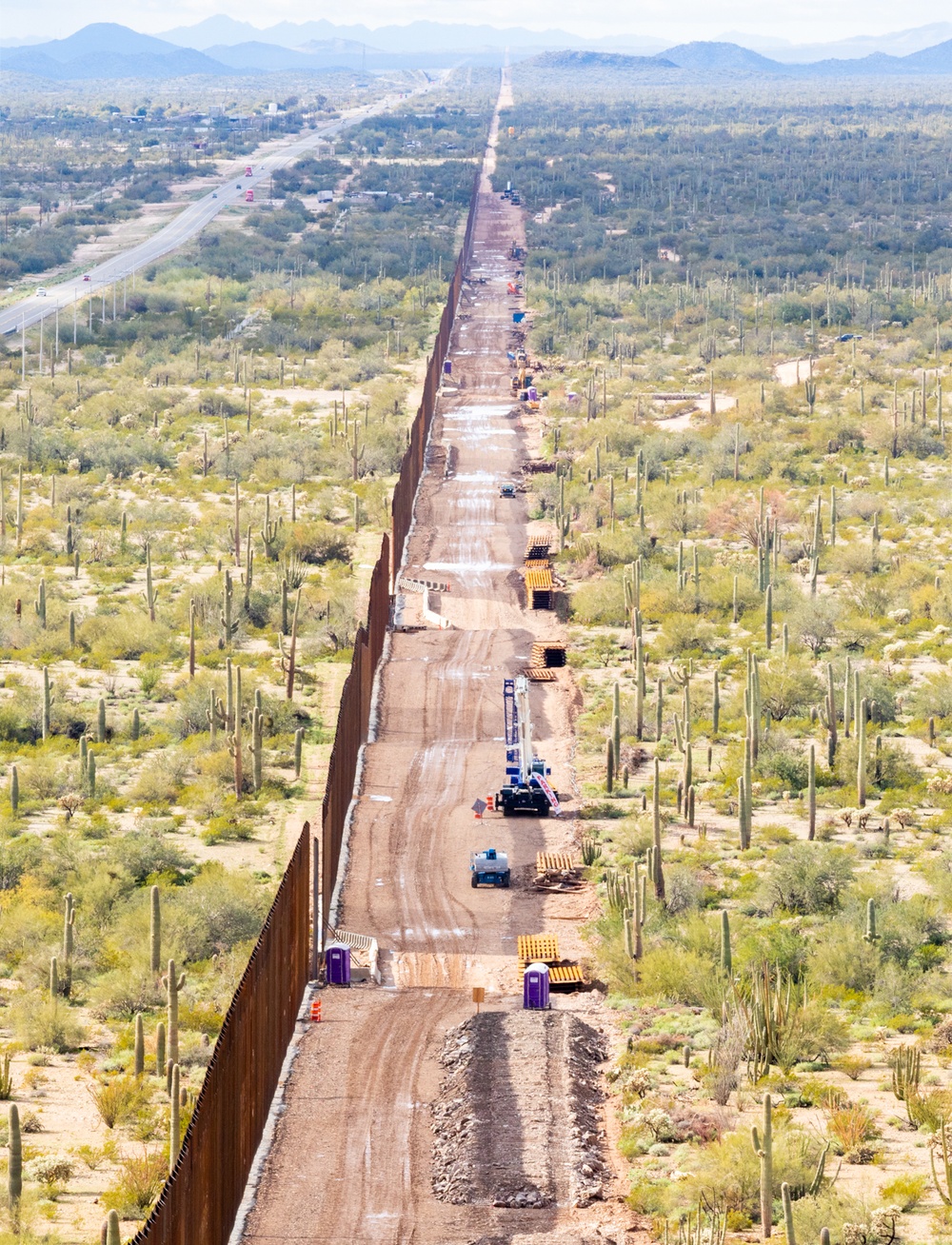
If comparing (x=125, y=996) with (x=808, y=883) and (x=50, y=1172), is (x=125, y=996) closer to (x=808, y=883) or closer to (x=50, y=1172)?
(x=50, y=1172)

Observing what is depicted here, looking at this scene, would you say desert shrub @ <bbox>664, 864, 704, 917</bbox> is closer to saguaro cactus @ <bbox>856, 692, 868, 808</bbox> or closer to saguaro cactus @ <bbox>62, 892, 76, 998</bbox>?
saguaro cactus @ <bbox>856, 692, 868, 808</bbox>

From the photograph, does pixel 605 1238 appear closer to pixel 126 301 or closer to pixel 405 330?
pixel 405 330

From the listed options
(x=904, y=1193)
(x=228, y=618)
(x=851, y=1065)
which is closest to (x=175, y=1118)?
(x=904, y=1193)

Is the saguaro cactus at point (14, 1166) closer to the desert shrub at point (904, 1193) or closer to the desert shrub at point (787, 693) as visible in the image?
the desert shrub at point (904, 1193)

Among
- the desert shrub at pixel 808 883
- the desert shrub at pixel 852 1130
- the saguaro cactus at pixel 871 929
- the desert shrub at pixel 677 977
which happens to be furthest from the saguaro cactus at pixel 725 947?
the desert shrub at pixel 852 1130

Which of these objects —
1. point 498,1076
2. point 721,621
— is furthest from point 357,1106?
point 721,621

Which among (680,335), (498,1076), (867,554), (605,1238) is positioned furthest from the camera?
(680,335)
